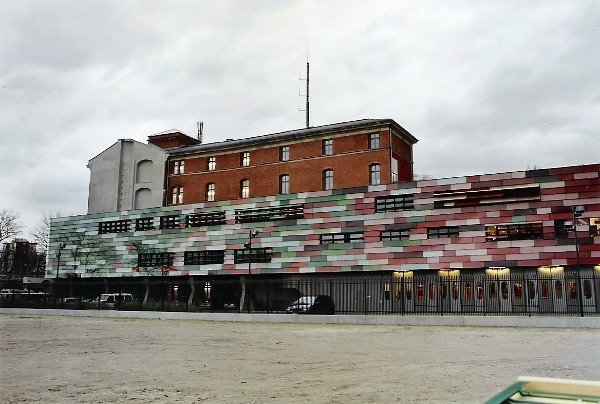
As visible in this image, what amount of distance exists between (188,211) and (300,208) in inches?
483

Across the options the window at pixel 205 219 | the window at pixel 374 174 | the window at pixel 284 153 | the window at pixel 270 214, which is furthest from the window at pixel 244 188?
the window at pixel 374 174

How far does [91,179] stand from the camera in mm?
65125

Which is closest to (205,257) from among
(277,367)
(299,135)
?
(299,135)

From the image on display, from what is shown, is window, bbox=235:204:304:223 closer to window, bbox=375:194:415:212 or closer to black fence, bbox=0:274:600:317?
black fence, bbox=0:274:600:317

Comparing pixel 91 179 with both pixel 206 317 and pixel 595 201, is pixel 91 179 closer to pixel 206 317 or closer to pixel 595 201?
pixel 206 317

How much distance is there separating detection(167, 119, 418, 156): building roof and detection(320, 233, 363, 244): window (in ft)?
38.0

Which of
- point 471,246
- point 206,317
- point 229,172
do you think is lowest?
point 206,317

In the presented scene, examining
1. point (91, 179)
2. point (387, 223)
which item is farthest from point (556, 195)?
point (91, 179)

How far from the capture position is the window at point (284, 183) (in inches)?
2174

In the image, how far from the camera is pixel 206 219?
52.5 m

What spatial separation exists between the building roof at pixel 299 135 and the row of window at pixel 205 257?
1271 centimetres

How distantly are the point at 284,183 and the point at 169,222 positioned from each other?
1213 centimetres

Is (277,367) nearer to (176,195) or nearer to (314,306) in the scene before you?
(314,306)

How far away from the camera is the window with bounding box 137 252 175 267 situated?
53.4 m
